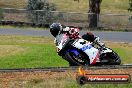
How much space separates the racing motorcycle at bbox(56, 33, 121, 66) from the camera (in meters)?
13.3

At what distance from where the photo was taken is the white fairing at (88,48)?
526 inches

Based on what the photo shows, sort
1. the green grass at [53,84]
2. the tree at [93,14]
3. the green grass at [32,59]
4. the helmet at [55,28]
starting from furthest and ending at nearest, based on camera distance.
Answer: the tree at [93,14]
the green grass at [32,59]
the helmet at [55,28]
the green grass at [53,84]

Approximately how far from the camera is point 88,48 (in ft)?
44.2

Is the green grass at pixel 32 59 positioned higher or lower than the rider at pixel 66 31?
lower

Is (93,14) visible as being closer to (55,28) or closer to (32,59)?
(32,59)

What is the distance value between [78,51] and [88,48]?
1.02 feet

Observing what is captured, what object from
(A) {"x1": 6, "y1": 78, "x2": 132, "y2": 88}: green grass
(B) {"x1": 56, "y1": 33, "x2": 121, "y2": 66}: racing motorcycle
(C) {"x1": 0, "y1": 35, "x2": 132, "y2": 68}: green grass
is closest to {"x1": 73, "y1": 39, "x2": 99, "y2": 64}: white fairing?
(B) {"x1": 56, "y1": 33, "x2": 121, "y2": 66}: racing motorcycle

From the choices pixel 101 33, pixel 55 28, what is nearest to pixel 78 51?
pixel 55 28

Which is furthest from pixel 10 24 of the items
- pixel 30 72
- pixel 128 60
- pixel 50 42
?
pixel 30 72

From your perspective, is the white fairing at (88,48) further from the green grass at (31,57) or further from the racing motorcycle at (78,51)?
the green grass at (31,57)

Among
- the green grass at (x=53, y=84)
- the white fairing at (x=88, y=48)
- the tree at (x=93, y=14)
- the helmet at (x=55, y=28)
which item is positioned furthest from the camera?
the tree at (x=93, y=14)

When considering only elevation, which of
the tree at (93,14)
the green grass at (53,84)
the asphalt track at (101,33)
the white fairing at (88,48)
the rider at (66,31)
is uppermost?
the rider at (66,31)

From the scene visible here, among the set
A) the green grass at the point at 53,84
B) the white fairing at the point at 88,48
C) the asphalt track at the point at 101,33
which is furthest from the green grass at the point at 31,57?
the green grass at the point at 53,84

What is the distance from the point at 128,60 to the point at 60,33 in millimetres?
9532
